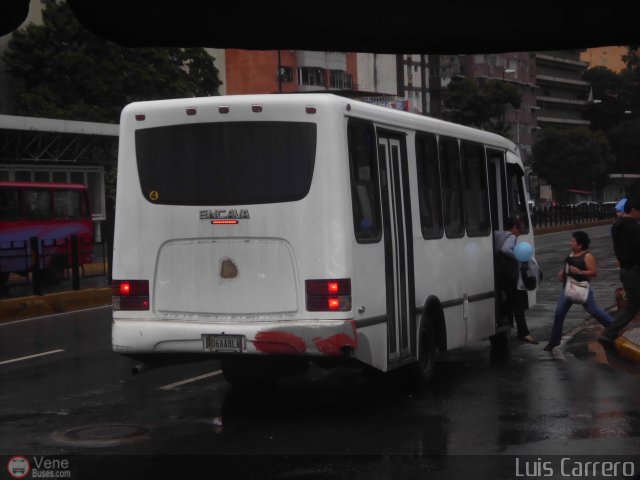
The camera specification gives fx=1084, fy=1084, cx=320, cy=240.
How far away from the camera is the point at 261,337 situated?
9.02m

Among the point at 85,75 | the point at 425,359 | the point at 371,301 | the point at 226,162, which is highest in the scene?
the point at 85,75

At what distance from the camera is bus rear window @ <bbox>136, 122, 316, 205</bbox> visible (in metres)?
9.31

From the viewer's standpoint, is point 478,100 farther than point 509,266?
Yes

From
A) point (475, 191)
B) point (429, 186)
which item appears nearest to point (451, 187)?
point (429, 186)

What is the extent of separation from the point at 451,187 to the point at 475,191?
97 centimetres

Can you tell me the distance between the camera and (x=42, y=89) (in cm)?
4906

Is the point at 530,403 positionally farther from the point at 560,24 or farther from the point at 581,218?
the point at 581,218

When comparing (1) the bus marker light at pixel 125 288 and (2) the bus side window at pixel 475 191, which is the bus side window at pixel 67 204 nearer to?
(2) the bus side window at pixel 475 191

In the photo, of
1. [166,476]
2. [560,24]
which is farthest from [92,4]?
[166,476]

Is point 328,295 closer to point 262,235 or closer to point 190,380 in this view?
point 262,235

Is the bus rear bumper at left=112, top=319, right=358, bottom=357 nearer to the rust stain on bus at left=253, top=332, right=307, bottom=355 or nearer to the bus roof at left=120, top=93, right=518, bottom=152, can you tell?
the rust stain on bus at left=253, top=332, right=307, bottom=355

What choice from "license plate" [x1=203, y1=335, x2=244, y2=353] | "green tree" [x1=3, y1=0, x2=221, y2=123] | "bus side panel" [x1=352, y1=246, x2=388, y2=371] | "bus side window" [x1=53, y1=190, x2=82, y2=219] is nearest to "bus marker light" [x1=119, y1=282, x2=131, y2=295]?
"license plate" [x1=203, y1=335, x2=244, y2=353]

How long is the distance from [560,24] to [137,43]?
86 centimetres

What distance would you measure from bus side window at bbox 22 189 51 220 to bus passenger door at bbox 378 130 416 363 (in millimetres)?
17985
